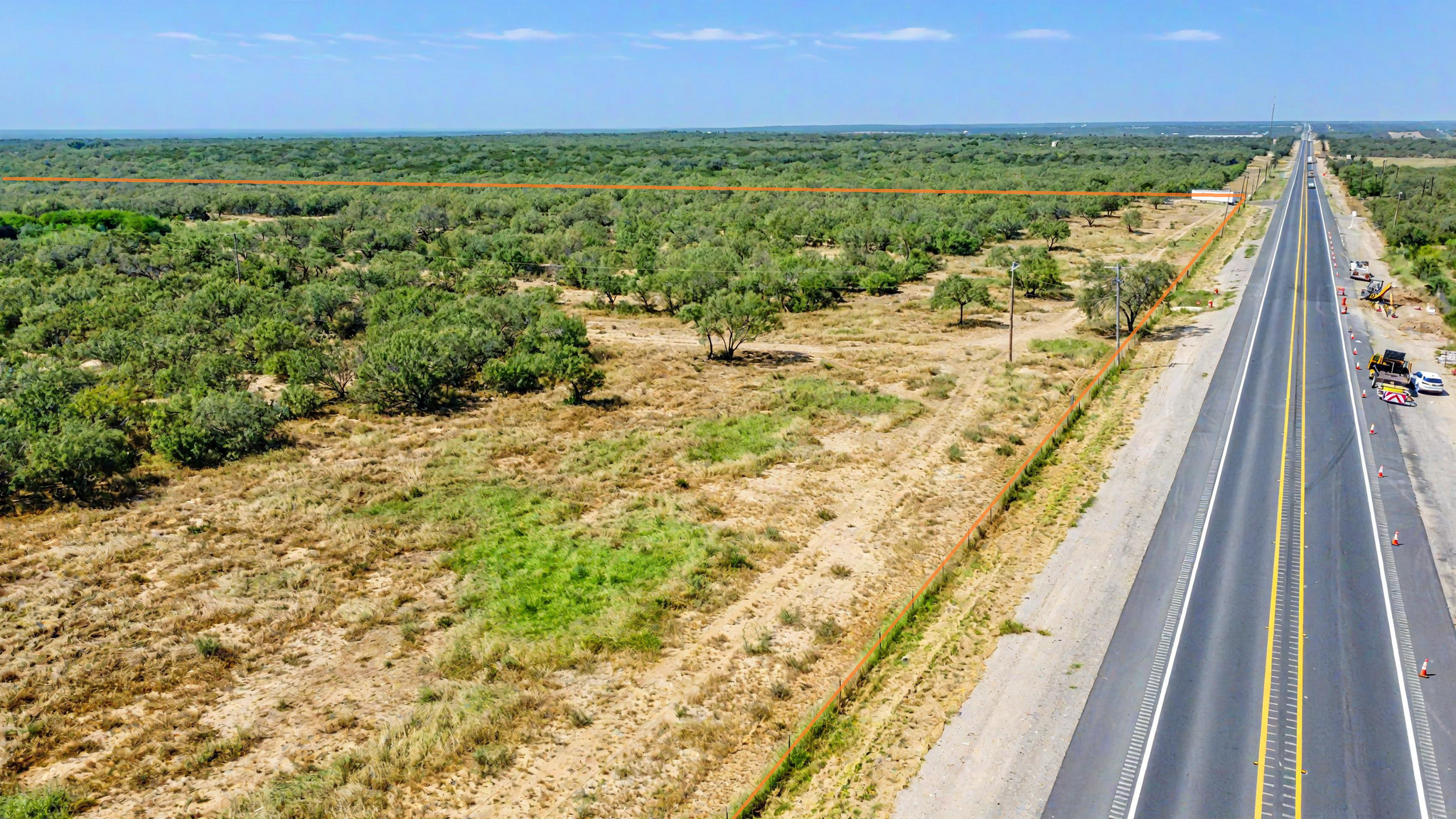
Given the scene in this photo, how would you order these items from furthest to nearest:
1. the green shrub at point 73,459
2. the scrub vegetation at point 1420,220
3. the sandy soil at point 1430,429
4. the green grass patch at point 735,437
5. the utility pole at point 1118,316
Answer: the scrub vegetation at point 1420,220
the utility pole at point 1118,316
the green grass patch at point 735,437
the green shrub at point 73,459
the sandy soil at point 1430,429

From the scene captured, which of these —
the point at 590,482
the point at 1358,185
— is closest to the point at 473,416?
the point at 590,482

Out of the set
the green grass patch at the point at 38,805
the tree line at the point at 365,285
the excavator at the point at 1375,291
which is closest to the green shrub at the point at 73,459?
the tree line at the point at 365,285

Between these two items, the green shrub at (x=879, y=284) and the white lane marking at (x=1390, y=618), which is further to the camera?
the green shrub at (x=879, y=284)

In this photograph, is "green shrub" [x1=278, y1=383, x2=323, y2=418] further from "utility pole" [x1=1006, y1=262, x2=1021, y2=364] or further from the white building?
the white building

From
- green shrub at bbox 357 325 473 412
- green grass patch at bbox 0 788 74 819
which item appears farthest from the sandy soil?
green shrub at bbox 357 325 473 412

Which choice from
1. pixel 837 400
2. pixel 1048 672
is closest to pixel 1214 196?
pixel 837 400

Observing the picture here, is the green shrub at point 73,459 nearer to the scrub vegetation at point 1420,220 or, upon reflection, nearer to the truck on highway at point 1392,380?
the truck on highway at point 1392,380

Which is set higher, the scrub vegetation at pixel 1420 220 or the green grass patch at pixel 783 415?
the scrub vegetation at pixel 1420 220
